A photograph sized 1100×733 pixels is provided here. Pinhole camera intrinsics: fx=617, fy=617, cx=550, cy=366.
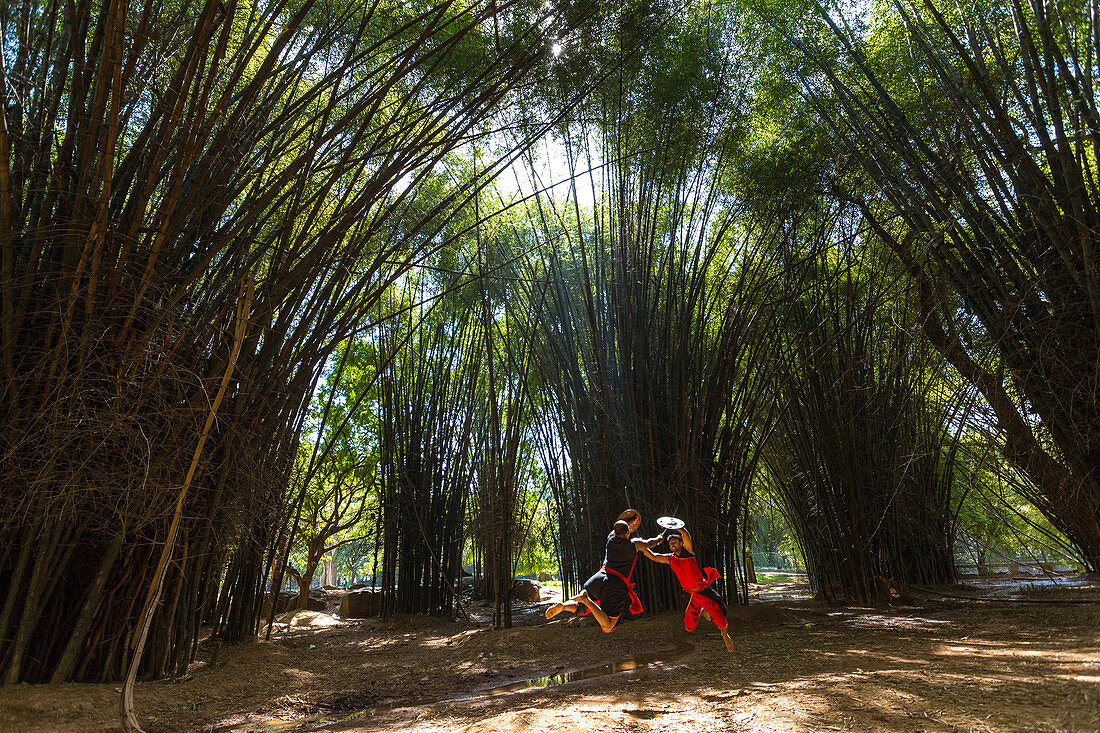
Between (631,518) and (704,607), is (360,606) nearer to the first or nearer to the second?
(631,518)

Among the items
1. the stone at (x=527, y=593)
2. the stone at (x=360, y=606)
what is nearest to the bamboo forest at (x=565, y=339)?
the stone at (x=360, y=606)

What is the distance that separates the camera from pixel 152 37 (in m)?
2.11

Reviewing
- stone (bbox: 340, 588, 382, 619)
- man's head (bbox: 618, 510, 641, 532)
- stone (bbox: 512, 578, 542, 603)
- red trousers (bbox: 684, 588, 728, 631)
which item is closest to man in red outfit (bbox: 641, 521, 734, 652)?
red trousers (bbox: 684, 588, 728, 631)

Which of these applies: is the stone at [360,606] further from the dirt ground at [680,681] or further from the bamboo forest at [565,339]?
the dirt ground at [680,681]

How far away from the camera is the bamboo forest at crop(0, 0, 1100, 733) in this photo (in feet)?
6.99

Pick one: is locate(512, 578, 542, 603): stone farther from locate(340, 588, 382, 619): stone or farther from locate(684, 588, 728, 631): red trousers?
locate(684, 588, 728, 631): red trousers

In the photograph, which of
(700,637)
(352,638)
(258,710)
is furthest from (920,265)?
(352,638)

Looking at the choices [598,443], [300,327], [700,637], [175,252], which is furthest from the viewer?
[598,443]

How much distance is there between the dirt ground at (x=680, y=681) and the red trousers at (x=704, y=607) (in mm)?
181

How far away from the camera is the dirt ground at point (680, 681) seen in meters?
1.71

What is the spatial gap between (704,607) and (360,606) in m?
5.38

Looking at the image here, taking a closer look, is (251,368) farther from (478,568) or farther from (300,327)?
(478,568)

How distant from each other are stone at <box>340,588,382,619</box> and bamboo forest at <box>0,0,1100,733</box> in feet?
4.58

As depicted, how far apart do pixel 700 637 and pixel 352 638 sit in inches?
114
